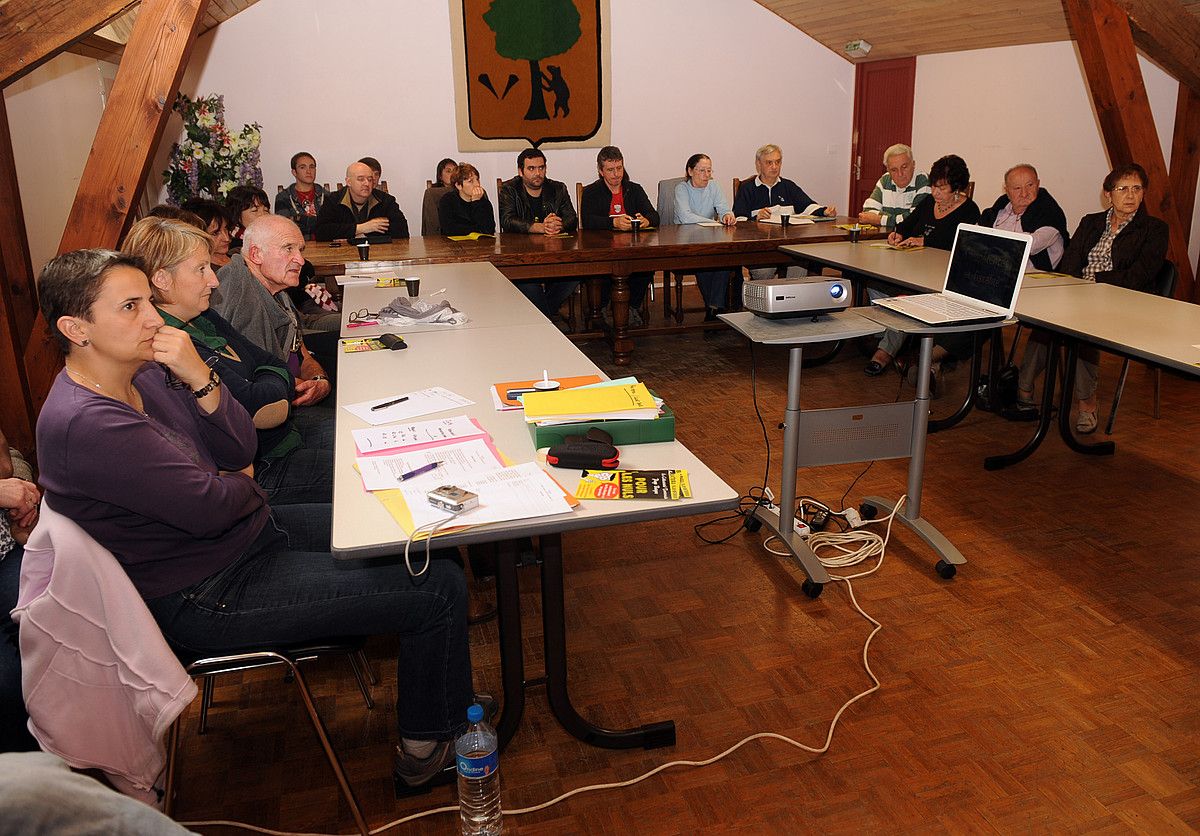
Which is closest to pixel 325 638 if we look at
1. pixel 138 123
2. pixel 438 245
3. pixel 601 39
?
pixel 138 123

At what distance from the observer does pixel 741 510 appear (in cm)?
340

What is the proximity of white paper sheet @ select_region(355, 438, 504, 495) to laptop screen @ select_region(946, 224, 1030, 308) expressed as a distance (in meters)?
1.91

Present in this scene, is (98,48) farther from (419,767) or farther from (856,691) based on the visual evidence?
(856,691)

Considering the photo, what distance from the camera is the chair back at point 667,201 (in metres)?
6.86

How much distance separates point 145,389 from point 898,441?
232 centimetres

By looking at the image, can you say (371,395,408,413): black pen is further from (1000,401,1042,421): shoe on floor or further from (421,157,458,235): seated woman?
(421,157,458,235): seated woman

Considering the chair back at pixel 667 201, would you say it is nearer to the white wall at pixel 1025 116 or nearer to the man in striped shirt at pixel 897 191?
the man in striped shirt at pixel 897 191

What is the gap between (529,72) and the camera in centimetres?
785

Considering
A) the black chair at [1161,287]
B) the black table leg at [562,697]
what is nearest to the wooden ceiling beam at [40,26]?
the black table leg at [562,697]

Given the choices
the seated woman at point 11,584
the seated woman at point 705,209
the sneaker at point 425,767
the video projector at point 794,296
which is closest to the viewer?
the seated woman at point 11,584

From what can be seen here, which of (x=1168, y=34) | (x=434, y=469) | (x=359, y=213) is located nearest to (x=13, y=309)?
(x=359, y=213)

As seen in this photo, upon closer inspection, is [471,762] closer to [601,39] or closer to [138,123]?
[138,123]

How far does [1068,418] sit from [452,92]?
587 cm

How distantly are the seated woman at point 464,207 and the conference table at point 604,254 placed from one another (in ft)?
1.75
